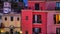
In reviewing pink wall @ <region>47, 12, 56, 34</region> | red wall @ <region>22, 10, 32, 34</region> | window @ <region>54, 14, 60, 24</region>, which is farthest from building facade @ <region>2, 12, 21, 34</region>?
window @ <region>54, 14, 60, 24</region>

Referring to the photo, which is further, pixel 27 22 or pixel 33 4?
pixel 33 4

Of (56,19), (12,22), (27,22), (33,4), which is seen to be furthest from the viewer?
(33,4)

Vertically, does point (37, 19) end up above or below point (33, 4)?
below

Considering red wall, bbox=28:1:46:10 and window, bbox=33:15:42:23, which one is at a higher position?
red wall, bbox=28:1:46:10

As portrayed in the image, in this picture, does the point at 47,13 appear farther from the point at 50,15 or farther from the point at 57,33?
the point at 57,33

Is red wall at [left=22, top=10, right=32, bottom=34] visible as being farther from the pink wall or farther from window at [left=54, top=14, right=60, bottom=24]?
window at [left=54, top=14, right=60, bottom=24]

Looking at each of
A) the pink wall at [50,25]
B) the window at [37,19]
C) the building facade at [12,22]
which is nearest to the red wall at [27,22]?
the window at [37,19]

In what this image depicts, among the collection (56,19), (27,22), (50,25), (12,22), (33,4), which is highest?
(33,4)

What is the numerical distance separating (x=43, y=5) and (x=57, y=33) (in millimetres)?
3938

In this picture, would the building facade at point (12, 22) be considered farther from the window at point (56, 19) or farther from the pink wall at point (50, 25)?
the window at point (56, 19)

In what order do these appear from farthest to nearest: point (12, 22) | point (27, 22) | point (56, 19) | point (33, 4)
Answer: point (33, 4), point (12, 22), point (56, 19), point (27, 22)

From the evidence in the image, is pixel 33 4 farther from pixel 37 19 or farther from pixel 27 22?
pixel 27 22

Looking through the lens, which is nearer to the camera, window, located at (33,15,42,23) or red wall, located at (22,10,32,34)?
red wall, located at (22,10,32,34)

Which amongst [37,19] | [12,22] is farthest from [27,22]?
[12,22]
